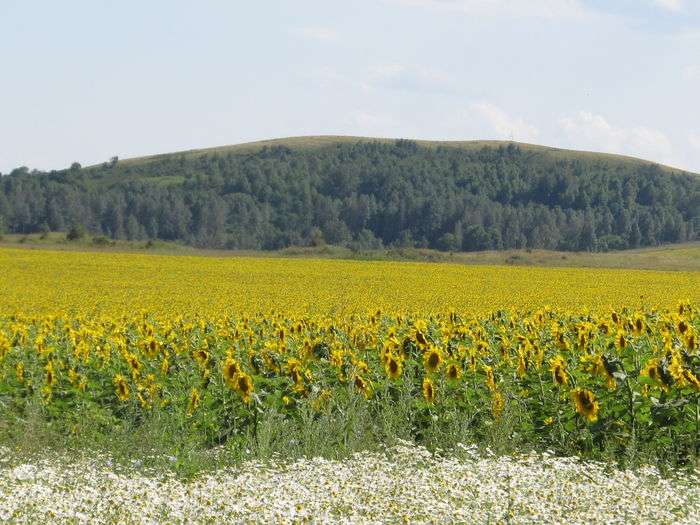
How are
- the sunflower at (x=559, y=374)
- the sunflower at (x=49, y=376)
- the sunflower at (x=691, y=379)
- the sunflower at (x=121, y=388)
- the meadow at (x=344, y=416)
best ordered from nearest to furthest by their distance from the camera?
1. the meadow at (x=344, y=416)
2. the sunflower at (x=691, y=379)
3. the sunflower at (x=559, y=374)
4. the sunflower at (x=121, y=388)
5. the sunflower at (x=49, y=376)

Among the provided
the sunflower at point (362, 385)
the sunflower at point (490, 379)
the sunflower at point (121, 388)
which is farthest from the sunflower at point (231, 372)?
the sunflower at point (490, 379)

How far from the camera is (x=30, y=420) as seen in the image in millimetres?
10953

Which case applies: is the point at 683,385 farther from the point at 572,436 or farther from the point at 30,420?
the point at 30,420

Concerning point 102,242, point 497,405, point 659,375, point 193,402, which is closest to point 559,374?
point 497,405

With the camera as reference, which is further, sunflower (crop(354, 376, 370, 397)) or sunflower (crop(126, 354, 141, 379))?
sunflower (crop(126, 354, 141, 379))

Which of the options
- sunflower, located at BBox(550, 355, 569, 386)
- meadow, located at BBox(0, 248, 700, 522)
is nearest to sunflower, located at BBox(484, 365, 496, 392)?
meadow, located at BBox(0, 248, 700, 522)

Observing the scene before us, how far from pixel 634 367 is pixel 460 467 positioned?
3.26 meters

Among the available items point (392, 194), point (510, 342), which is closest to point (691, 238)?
point (392, 194)

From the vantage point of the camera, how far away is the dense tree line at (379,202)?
14712cm

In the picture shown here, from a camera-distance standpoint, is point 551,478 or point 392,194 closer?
point 551,478

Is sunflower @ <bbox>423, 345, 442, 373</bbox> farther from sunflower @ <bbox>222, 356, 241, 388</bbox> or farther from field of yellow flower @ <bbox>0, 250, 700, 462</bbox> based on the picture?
sunflower @ <bbox>222, 356, 241, 388</bbox>

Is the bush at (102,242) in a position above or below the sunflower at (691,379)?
below

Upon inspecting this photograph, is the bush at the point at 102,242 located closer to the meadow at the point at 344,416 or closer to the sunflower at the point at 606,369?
the meadow at the point at 344,416

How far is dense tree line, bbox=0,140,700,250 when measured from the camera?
147125 mm
